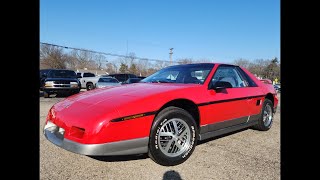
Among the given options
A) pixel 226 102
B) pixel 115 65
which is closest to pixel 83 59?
pixel 115 65

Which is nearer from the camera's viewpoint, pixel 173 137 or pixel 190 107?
pixel 173 137

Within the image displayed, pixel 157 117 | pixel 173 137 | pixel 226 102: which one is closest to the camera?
pixel 157 117

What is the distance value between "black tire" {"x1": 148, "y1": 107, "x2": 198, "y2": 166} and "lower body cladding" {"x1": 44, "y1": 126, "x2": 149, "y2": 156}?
130mm

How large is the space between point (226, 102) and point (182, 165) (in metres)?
1.24

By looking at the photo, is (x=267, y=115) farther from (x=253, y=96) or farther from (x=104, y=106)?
(x=104, y=106)

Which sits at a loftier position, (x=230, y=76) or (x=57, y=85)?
(x=230, y=76)

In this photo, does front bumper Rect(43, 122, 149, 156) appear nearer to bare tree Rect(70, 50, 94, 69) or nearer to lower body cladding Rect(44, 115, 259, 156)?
lower body cladding Rect(44, 115, 259, 156)

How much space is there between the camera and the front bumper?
8.20ft

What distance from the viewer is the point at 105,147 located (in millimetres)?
2537

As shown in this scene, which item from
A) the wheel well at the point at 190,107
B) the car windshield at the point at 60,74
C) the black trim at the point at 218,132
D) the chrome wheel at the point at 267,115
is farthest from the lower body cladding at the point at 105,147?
the car windshield at the point at 60,74

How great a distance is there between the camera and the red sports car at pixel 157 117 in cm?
258

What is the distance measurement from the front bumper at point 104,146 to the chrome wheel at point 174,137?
0.85 feet
